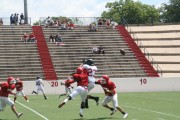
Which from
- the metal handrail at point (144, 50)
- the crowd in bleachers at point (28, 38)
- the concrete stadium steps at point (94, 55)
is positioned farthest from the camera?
the crowd in bleachers at point (28, 38)

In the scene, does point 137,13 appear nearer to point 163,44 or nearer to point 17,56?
point 163,44

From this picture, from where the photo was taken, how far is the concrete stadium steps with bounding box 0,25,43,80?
39.7m

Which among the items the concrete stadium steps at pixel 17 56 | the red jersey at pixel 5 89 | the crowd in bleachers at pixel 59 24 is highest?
the crowd in bleachers at pixel 59 24

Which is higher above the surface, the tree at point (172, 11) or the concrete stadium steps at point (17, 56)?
the tree at point (172, 11)

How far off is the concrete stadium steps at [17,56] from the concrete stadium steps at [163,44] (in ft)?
38.1

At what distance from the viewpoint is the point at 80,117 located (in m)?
16.5

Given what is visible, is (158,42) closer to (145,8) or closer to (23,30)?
(23,30)

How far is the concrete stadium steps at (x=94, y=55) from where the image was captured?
41531mm

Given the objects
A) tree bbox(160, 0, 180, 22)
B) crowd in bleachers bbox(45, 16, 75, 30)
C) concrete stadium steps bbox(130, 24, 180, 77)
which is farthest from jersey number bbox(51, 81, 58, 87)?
tree bbox(160, 0, 180, 22)

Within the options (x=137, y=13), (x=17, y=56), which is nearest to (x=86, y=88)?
(x=17, y=56)

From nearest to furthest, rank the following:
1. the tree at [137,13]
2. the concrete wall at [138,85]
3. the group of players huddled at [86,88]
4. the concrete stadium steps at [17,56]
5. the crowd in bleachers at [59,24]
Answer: the group of players huddled at [86,88] < the concrete wall at [138,85] < the concrete stadium steps at [17,56] < the crowd in bleachers at [59,24] < the tree at [137,13]

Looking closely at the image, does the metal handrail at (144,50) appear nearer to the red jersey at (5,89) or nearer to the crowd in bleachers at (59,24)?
the crowd in bleachers at (59,24)

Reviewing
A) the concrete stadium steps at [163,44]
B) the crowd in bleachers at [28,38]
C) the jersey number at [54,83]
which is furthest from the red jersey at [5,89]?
the crowd in bleachers at [28,38]

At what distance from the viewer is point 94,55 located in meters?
43.7
